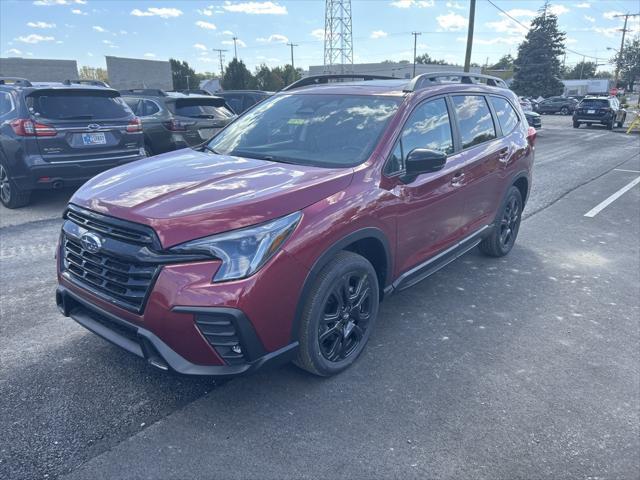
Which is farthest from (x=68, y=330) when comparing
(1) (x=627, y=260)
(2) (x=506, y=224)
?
(1) (x=627, y=260)

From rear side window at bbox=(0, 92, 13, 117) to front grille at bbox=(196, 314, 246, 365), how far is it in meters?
5.95

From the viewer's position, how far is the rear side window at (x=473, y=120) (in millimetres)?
4180

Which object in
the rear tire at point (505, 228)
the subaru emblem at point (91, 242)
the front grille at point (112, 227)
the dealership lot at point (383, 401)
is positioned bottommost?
the dealership lot at point (383, 401)

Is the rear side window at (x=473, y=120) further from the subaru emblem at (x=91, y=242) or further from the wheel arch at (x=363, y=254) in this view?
the subaru emblem at (x=91, y=242)

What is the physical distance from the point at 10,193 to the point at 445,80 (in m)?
6.10

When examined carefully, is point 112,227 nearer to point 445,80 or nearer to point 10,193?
point 445,80

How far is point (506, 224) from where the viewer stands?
211 inches

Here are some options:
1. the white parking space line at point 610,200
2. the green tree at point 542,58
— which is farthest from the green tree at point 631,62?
the white parking space line at point 610,200

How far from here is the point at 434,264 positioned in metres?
3.91

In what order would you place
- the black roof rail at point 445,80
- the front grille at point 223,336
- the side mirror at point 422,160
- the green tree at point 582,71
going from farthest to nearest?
the green tree at point 582,71 < the black roof rail at point 445,80 < the side mirror at point 422,160 < the front grille at point 223,336

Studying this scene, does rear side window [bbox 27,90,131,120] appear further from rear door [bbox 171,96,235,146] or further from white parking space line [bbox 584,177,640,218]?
white parking space line [bbox 584,177,640,218]

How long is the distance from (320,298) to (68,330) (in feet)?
6.86

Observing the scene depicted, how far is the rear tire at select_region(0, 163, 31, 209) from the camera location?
6770 millimetres

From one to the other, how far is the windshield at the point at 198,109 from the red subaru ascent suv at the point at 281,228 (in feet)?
17.6
